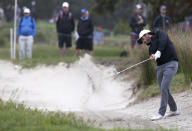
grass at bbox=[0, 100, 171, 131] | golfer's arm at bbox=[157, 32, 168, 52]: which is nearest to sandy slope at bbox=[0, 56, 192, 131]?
grass at bbox=[0, 100, 171, 131]

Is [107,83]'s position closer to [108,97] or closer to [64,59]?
[108,97]

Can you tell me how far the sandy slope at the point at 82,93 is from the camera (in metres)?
10.5

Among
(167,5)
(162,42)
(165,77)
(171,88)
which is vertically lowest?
(171,88)

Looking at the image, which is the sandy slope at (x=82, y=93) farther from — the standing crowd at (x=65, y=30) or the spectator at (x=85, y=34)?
the standing crowd at (x=65, y=30)

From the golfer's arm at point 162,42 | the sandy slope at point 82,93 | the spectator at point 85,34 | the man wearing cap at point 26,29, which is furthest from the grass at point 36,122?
the man wearing cap at point 26,29

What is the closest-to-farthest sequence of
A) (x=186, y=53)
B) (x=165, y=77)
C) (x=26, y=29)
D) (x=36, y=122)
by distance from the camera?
(x=36, y=122), (x=165, y=77), (x=186, y=53), (x=26, y=29)

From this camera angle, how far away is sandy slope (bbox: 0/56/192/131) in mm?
10508

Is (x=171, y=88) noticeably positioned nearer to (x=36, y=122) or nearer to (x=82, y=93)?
(x=82, y=93)

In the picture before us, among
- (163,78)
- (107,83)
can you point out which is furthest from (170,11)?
(163,78)

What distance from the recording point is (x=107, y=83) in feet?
47.8

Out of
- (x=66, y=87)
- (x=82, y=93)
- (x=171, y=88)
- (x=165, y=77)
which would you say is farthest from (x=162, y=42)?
(x=66, y=87)

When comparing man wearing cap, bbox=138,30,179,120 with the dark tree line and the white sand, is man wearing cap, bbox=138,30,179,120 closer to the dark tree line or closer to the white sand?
the white sand

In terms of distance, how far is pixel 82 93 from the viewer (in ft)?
49.7

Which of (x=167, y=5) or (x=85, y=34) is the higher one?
(x=167, y=5)
